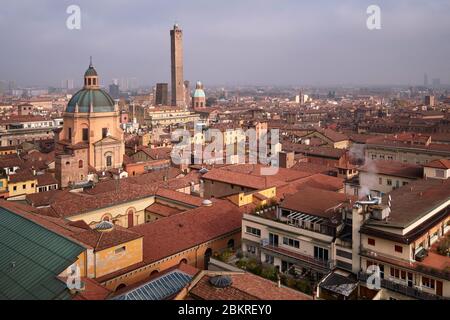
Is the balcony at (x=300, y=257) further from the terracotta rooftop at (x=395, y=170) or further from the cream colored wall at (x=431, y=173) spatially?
the cream colored wall at (x=431, y=173)

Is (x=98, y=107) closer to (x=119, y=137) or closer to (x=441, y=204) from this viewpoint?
(x=119, y=137)

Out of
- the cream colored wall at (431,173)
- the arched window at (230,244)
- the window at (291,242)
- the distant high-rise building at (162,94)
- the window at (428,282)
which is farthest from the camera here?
the distant high-rise building at (162,94)

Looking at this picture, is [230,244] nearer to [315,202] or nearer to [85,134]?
[315,202]

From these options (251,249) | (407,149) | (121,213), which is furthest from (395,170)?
(121,213)

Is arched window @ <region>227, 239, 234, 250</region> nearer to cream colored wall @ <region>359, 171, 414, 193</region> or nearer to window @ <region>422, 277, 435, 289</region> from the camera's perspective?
window @ <region>422, 277, 435, 289</region>

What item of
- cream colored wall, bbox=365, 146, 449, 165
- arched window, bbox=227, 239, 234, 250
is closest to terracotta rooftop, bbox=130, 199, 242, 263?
arched window, bbox=227, 239, 234, 250

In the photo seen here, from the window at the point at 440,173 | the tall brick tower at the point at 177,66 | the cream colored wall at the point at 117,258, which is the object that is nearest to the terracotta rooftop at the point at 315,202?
the cream colored wall at the point at 117,258

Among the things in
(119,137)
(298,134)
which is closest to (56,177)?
(119,137)
